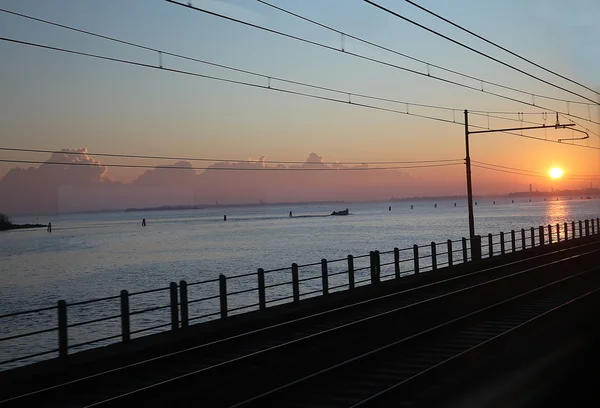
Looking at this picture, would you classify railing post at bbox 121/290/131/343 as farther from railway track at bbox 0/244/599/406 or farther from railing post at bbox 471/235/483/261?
railing post at bbox 471/235/483/261

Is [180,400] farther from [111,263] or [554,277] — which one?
[111,263]

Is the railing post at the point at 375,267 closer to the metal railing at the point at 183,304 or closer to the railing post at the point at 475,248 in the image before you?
the metal railing at the point at 183,304

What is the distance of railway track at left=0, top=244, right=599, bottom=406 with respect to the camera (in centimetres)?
1090

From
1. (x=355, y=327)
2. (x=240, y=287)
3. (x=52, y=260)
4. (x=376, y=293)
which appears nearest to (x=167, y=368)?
(x=355, y=327)

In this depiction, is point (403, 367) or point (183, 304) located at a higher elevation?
point (183, 304)

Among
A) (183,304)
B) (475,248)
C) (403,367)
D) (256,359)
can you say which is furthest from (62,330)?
(475,248)

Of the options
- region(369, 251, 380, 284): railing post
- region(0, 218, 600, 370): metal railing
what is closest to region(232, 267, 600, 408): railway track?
region(0, 218, 600, 370): metal railing

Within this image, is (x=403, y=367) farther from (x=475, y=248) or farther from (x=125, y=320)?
(x=475, y=248)

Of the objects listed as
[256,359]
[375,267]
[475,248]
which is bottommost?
[256,359]

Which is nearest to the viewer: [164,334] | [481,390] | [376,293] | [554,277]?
[481,390]

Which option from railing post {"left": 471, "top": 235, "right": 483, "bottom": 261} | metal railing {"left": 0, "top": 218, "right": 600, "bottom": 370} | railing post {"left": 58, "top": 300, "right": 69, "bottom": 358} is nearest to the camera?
railing post {"left": 58, "top": 300, "right": 69, "bottom": 358}

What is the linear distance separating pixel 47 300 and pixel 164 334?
1263 inches

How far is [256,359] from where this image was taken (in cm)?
1319

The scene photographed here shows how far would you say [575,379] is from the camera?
446 inches
